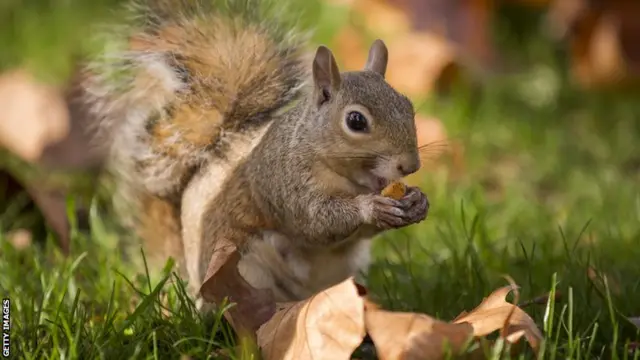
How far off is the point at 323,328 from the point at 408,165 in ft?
1.15

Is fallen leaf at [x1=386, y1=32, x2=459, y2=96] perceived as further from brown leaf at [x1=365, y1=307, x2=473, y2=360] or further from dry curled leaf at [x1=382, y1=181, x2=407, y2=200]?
brown leaf at [x1=365, y1=307, x2=473, y2=360]

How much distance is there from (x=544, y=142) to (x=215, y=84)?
1.50 m

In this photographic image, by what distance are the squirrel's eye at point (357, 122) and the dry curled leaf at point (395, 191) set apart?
112 millimetres

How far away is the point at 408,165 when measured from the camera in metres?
1.65

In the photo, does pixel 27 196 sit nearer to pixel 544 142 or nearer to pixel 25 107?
pixel 25 107

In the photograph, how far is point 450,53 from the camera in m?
3.33

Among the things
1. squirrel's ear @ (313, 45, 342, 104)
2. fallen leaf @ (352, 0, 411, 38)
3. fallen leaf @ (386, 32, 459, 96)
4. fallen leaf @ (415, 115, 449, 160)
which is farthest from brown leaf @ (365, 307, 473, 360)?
fallen leaf @ (352, 0, 411, 38)

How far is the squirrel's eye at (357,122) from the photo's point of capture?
5.55 feet

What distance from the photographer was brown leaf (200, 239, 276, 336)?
1641 millimetres

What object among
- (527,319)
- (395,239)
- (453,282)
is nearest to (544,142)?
(395,239)

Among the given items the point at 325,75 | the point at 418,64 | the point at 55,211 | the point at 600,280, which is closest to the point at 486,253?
the point at 600,280

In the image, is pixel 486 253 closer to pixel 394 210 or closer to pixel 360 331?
pixel 394 210

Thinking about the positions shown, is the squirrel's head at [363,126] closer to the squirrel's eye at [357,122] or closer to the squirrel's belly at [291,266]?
the squirrel's eye at [357,122]

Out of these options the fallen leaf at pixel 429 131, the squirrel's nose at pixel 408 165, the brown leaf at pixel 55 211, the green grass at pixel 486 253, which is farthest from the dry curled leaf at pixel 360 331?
the fallen leaf at pixel 429 131
